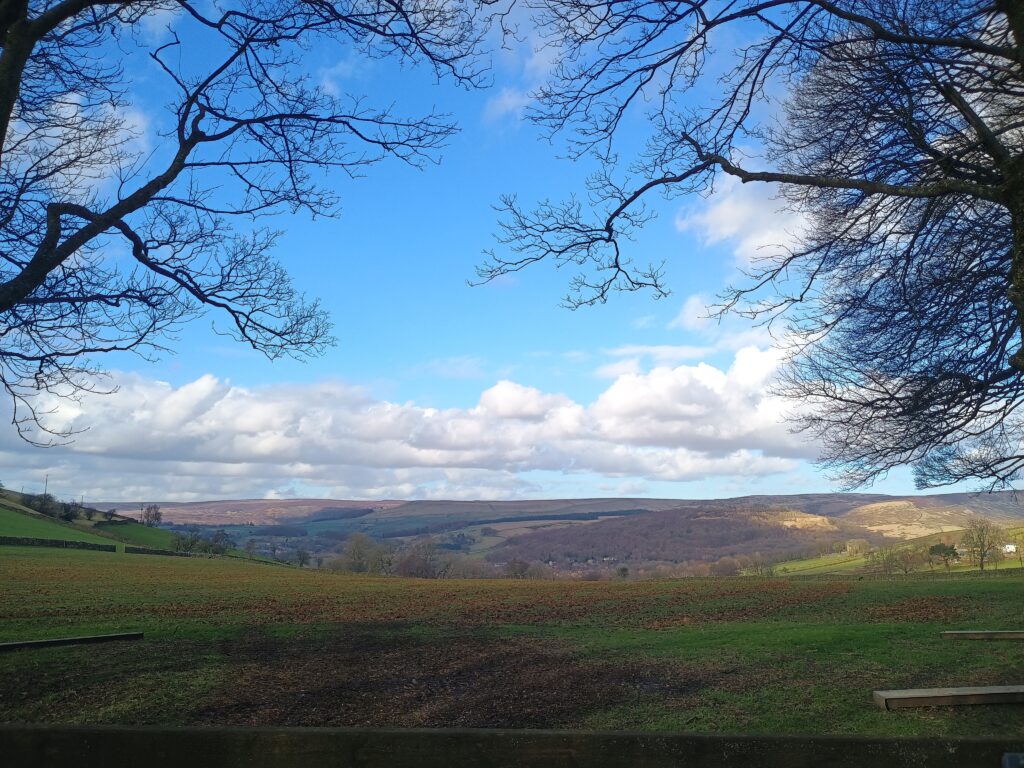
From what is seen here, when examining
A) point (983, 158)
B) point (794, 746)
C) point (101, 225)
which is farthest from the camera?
point (983, 158)

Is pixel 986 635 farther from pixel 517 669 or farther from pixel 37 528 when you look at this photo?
pixel 37 528

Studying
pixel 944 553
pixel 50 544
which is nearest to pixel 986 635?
pixel 944 553

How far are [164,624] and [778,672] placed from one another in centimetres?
1462

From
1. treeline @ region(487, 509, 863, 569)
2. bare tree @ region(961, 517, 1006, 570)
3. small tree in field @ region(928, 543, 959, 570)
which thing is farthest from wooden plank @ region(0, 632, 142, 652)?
treeline @ region(487, 509, 863, 569)

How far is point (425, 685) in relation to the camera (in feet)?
32.6

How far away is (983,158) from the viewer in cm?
864

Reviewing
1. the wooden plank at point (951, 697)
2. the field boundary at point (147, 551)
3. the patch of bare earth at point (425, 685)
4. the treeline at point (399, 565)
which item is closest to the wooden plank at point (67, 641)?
the patch of bare earth at point (425, 685)

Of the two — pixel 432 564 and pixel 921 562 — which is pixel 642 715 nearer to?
pixel 921 562

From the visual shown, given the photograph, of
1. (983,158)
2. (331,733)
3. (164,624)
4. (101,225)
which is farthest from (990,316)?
(164,624)

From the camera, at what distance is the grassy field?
7.88 meters

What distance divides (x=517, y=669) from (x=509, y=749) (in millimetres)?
8561

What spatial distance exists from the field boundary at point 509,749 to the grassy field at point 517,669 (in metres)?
4.30

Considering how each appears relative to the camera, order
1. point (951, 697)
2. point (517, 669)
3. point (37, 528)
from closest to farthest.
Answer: point (951, 697), point (517, 669), point (37, 528)

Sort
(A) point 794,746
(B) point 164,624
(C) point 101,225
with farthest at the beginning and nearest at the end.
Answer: (B) point 164,624
(C) point 101,225
(A) point 794,746
